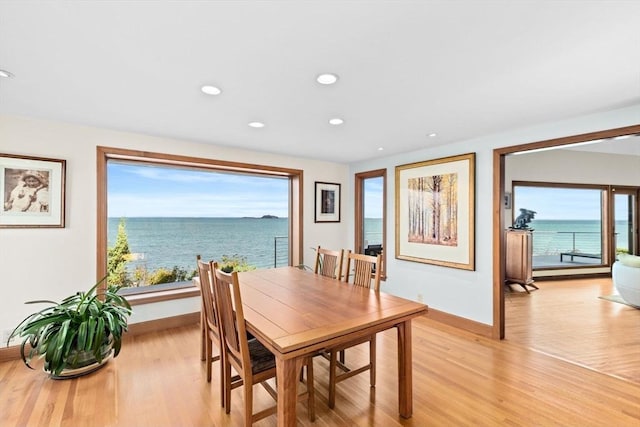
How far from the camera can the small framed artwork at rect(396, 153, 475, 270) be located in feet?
11.5

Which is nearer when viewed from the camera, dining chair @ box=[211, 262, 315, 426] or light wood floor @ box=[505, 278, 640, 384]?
dining chair @ box=[211, 262, 315, 426]

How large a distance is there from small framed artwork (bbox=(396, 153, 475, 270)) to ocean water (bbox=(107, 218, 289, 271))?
1945 mm

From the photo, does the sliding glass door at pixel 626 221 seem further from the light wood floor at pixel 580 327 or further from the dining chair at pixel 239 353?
the dining chair at pixel 239 353

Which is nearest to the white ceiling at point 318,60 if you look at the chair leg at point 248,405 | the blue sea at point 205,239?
the blue sea at point 205,239

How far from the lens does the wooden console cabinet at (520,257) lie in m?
5.12

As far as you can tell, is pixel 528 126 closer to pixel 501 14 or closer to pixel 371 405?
pixel 501 14

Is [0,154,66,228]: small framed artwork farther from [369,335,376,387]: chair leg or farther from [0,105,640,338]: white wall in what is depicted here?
[369,335,376,387]: chair leg

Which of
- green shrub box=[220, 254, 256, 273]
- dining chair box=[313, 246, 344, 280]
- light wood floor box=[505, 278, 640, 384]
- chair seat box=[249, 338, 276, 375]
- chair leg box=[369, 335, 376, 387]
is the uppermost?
dining chair box=[313, 246, 344, 280]

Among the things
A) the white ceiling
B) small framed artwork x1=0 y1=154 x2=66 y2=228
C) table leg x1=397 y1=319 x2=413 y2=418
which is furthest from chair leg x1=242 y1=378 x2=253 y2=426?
small framed artwork x1=0 y1=154 x2=66 y2=228

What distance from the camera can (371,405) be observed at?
2.12 m

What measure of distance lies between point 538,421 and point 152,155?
4.24 m

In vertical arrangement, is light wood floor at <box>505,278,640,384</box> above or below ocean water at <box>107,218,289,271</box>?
below

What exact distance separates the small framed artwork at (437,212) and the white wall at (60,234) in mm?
3080

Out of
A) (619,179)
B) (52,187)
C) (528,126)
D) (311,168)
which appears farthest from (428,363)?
(619,179)
